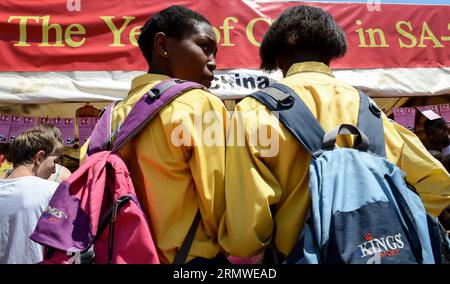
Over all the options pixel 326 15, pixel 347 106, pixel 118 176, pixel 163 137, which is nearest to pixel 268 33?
pixel 326 15

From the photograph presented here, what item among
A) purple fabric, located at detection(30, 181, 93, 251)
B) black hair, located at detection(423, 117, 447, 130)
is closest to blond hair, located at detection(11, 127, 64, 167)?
purple fabric, located at detection(30, 181, 93, 251)

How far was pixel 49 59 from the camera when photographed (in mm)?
3572

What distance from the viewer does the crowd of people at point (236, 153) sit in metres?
1.38

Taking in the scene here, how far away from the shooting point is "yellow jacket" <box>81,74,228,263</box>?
1417 millimetres

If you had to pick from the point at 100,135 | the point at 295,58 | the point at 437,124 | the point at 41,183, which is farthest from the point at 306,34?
the point at 437,124

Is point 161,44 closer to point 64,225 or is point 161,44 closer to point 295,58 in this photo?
point 295,58

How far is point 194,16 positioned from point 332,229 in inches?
39.6

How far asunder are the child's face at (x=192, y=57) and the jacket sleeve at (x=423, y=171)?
0.68 metres

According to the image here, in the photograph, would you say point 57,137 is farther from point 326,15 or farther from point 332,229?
point 332,229

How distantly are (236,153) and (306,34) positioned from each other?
1.75 feet

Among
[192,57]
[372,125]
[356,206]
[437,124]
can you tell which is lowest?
[437,124]

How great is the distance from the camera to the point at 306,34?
5.53 ft

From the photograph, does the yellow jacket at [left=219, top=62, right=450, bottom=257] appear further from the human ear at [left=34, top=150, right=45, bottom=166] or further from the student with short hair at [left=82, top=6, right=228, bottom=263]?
the human ear at [left=34, top=150, right=45, bottom=166]

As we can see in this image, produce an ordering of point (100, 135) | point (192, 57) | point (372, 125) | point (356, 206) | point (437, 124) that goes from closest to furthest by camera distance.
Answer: point (356, 206)
point (372, 125)
point (100, 135)
point (192, 57)
point (437, 124)
